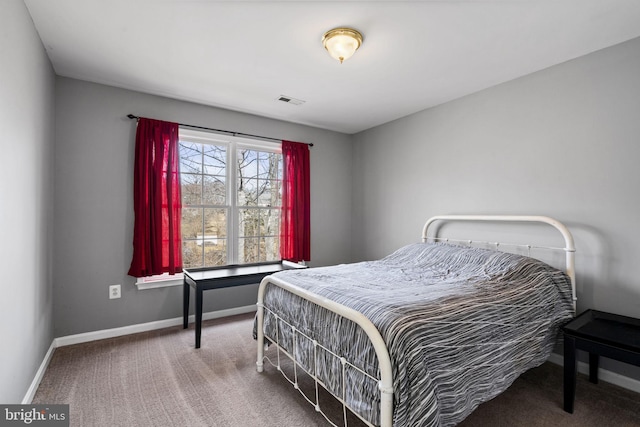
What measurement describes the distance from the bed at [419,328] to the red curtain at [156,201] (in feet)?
4.52

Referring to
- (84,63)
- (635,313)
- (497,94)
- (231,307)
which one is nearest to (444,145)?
(497,94)

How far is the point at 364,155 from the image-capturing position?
442 cm

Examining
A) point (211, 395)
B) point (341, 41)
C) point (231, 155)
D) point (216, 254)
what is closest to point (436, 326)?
point (211, 395)

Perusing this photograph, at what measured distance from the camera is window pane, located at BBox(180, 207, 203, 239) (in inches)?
130

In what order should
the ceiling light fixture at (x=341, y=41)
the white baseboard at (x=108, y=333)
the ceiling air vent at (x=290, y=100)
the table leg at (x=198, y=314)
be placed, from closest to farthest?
the ceiling light fixture at (x=341, y=41)
the white baseboard at (x=108, y=333)
the table leg at (x=198, y=314)
the ceiling air vent at (x=290, y=100)

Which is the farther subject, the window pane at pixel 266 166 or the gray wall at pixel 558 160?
the window pane at pixel 266 166

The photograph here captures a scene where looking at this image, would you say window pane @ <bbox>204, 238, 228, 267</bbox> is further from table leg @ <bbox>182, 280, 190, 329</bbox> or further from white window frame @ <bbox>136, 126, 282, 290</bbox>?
table leg @ <bbox>182, 280, 190, 329</bbox>

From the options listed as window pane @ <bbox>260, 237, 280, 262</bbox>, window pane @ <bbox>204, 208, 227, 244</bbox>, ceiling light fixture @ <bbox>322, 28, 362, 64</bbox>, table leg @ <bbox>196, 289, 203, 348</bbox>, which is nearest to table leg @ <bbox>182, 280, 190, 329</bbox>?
table leg @ <bbox>196, 289, 203, 348</bbox>

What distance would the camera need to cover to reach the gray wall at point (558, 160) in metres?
2.15

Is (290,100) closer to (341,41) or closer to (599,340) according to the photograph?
(341,41)

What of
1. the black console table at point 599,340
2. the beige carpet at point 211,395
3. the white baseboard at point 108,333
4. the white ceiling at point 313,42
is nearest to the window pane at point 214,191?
the white ceiling at point 313,42

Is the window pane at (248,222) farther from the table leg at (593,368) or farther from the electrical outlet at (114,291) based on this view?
the table leg at (593,368)

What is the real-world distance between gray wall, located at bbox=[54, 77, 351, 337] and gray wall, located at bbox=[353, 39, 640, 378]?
8.54ft

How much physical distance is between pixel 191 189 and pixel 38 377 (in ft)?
6.41
